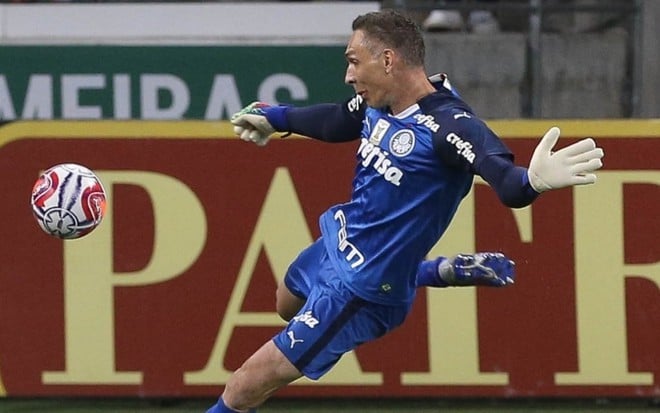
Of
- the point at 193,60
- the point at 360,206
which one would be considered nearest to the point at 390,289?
the point at 360,206

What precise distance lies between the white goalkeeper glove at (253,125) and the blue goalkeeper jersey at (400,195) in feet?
2.28

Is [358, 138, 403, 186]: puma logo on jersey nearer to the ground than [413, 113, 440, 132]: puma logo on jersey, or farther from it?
nearer to the ground

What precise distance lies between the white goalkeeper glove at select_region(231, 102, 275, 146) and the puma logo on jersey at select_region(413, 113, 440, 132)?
107 centimetres

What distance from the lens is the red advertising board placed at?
8.78 m

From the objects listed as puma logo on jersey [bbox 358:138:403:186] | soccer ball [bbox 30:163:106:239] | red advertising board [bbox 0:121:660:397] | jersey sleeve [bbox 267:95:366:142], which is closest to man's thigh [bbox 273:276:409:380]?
puma logo on jersey [bbox 358:138:403:186]

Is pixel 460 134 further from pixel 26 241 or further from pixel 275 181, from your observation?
pixel 26 241

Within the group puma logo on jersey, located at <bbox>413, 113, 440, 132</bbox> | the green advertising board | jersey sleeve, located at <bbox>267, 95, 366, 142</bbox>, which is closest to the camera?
puma logo on jersey, located at <bbox>413, 113, 440, 132</bbox>

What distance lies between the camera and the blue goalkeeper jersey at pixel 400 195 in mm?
6684

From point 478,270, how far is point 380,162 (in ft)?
2.53

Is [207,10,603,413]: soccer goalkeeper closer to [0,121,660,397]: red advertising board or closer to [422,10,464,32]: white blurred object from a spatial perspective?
[0,121,660,397]: red advertising board

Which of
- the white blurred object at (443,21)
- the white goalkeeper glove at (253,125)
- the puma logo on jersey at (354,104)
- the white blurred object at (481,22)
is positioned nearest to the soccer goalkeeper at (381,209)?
the puma logo on jersey at (354,104)

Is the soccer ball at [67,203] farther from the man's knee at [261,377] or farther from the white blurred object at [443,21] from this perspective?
the white blurred object at [443,21]

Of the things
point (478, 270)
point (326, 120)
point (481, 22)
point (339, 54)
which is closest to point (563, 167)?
point (478, 270)

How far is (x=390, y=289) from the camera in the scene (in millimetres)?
6926
